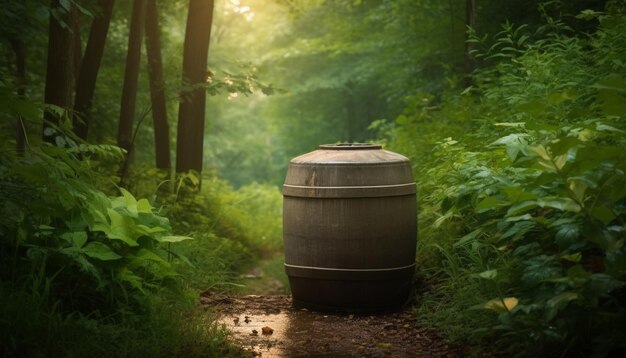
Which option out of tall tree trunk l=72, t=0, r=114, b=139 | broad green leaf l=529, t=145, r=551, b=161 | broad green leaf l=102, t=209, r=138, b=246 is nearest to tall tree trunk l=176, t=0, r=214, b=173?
tall tree trunk l=72, t=0, r=114, b=139

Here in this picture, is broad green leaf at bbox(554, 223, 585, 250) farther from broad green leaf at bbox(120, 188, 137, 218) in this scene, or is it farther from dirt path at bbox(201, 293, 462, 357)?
broad green leaf at bbox(120, 188, 137, 218)

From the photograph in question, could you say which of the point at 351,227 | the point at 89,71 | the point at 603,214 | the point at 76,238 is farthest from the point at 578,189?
the point at 89,71

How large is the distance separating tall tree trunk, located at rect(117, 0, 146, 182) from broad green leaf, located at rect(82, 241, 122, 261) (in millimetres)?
3600

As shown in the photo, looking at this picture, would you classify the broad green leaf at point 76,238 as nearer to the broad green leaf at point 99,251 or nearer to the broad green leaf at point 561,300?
the broad green leaf at point 99,251

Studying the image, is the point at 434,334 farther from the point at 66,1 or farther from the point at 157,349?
the point at 66,1

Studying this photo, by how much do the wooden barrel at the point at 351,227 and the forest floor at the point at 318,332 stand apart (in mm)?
202

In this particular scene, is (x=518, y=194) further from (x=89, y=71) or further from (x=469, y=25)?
(x=89, y=71)

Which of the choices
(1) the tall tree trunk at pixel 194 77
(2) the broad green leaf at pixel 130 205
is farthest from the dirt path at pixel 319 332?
(1) the tall tree trunk at pixel 194 77

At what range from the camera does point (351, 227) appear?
218 inches

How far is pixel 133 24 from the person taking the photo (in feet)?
26.2

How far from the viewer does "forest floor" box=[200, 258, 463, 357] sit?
14.9ft

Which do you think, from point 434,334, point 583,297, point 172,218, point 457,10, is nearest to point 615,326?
point 583,297

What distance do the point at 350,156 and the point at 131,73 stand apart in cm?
355

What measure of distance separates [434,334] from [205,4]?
18.0 ft
